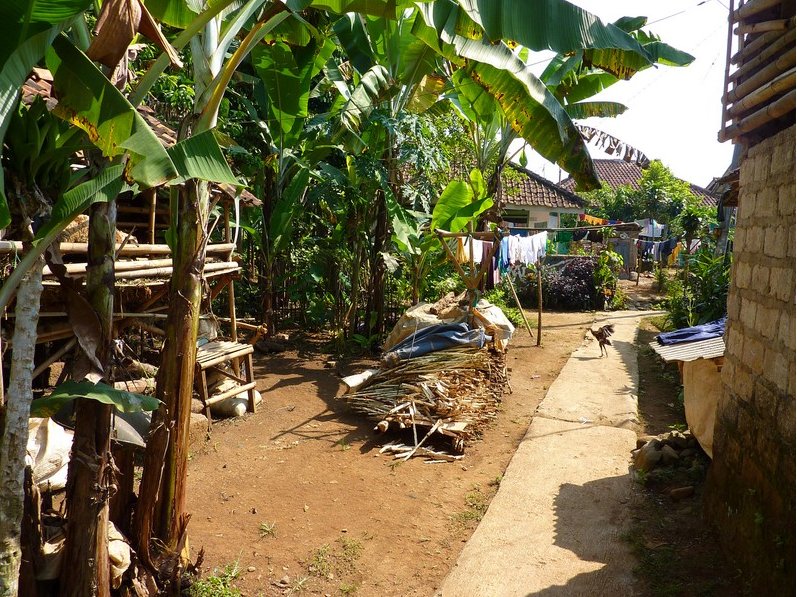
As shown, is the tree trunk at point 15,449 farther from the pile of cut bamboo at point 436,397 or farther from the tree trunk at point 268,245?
the tree trunk at point 268,245

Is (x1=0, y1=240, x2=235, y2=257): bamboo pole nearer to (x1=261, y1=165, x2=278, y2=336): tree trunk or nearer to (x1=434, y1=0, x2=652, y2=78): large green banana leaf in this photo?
(x1=434, y1=0, x2=652, y2=78): large green banana leaf

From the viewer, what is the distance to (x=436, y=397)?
7.11 meters

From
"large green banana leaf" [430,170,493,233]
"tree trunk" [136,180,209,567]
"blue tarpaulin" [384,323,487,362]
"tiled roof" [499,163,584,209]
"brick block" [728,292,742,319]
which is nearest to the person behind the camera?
"tree trunk" [136,180,209,567]

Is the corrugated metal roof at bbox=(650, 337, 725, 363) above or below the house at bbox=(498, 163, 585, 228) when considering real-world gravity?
below

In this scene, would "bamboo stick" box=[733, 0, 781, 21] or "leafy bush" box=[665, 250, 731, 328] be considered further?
"leafy bush" box=[665, 250, 731, 328]

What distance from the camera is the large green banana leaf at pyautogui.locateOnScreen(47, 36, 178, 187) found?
8.59 feet

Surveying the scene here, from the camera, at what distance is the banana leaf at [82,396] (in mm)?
2820

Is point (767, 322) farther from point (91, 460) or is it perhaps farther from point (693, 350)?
point (91, 460)

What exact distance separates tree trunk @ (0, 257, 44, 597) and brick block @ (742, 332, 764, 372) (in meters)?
4.13

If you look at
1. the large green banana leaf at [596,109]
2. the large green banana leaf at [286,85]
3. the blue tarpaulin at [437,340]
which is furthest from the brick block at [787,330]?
the large green banana leaf at [596,109]

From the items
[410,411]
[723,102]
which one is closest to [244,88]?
[410,411]

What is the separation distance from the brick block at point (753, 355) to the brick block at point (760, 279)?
33 cm

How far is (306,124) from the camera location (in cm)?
955

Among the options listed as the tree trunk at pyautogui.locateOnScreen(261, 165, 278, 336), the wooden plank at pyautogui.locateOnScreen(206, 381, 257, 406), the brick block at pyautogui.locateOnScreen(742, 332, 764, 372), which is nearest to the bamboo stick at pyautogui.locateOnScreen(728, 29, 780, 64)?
the brick block at pyautogui.locateOnScreen(742, 332, 764, 372)
